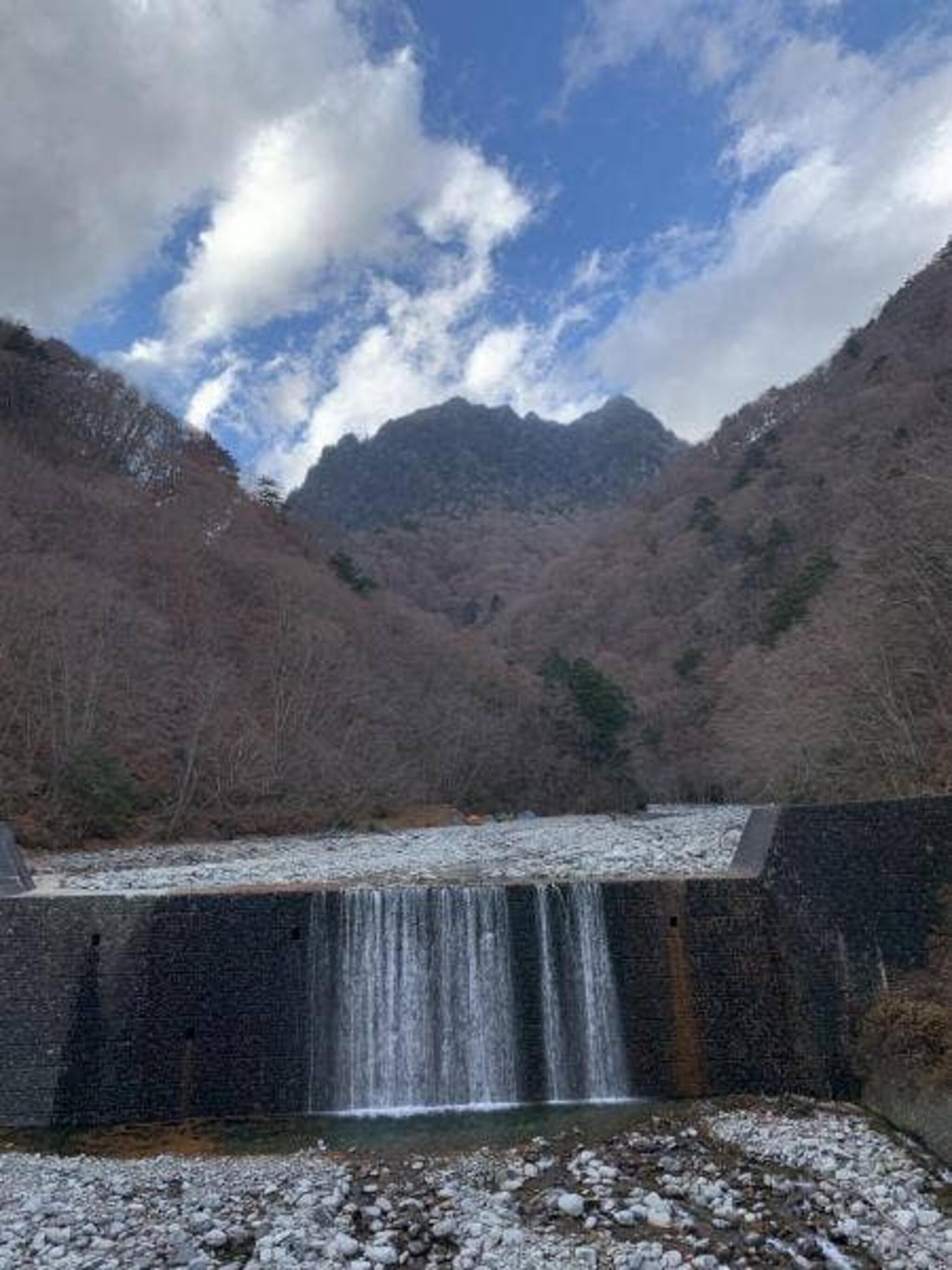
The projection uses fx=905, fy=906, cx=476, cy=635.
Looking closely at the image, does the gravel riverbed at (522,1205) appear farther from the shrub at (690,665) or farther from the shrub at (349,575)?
the shrub at (349,575)

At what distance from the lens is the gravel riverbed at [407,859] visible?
54.1 feet

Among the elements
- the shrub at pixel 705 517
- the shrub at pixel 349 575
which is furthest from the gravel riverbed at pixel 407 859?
the shrub at pixel 705 517

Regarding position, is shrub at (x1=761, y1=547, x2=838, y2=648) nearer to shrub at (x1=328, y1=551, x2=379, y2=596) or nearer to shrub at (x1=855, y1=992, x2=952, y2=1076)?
shrub at (x1=328, y1=551, x2=379, y2=596)

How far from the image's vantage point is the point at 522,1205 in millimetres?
8305

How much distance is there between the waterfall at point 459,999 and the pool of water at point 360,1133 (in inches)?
13.2

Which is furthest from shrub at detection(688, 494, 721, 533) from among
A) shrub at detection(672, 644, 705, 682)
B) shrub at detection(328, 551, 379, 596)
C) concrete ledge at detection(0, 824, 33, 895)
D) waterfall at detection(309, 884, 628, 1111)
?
concrete ledge at detection(0, 824, 33, 895)

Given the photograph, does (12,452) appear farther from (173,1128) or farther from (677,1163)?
(677,1163)

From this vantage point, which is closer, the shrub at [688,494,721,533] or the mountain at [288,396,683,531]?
the shrub at [688,494,721,533]

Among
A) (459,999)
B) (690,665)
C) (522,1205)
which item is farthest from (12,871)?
(690,665)

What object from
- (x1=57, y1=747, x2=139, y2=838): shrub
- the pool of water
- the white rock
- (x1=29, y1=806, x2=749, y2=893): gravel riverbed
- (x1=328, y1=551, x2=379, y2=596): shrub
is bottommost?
the white rock

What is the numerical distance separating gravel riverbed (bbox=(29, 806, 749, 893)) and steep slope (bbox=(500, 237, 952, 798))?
12.5 feet

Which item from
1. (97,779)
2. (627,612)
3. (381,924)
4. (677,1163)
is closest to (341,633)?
(97,779)

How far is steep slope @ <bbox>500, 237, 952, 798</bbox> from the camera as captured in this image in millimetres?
18750

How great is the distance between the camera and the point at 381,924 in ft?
39.7
